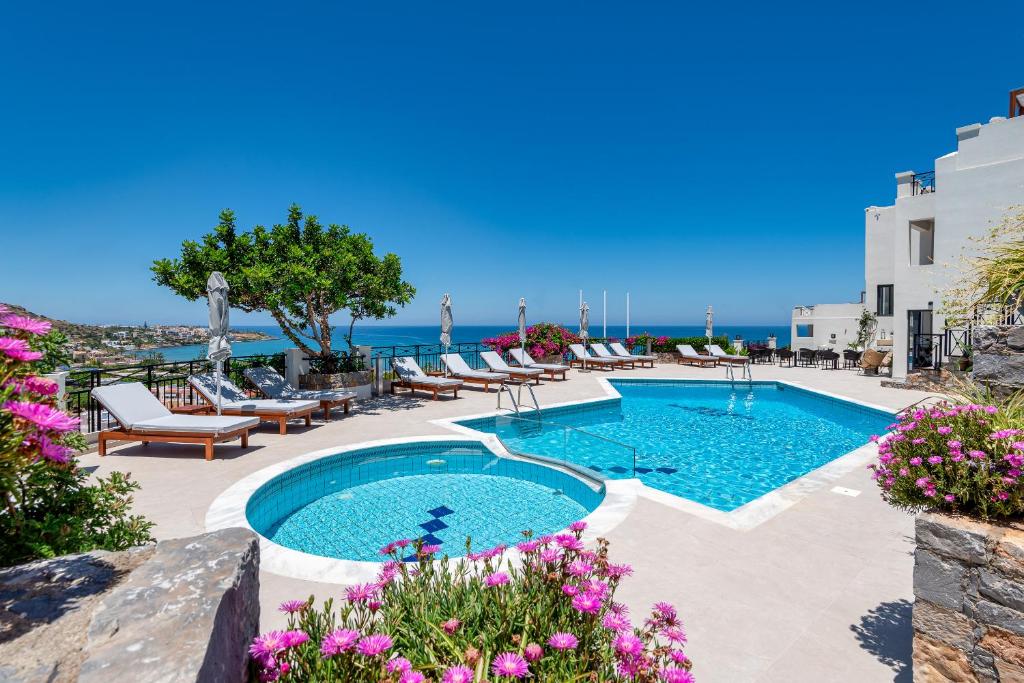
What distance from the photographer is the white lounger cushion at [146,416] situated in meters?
6.51

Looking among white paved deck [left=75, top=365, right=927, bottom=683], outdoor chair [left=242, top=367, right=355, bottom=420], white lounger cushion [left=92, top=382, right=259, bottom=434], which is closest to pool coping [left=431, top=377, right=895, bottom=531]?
white paved deck [left=75, top=365, right=927, bottom=683]

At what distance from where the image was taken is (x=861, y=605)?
2986mm

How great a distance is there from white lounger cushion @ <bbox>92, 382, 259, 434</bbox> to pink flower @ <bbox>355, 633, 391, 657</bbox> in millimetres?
6267

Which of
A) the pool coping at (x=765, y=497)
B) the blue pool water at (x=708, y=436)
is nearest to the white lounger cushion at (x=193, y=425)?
the pool coping at (x=765, y=497)

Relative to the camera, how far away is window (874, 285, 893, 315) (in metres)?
18.9

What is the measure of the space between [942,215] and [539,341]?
41.5ft

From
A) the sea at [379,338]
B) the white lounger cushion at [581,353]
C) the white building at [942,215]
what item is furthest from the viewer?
the sea at [379,338]

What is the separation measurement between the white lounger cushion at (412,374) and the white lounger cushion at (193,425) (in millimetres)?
4944

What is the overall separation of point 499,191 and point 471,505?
3074 centimetres

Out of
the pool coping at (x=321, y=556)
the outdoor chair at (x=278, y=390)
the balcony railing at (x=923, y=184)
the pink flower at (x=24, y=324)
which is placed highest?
the balcony railing at (x=923, y=184)

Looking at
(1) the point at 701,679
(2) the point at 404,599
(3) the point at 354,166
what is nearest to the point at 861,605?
(1) the point at 701,679

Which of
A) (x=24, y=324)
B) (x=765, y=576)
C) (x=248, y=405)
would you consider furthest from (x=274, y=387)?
(x=765, y=576)

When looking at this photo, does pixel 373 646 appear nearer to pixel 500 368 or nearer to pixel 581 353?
pixel 500 368

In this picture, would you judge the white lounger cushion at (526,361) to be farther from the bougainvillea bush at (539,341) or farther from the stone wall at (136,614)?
the stone wall at (136,614)
